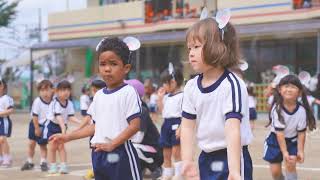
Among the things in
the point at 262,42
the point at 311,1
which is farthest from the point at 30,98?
the point at 311,1

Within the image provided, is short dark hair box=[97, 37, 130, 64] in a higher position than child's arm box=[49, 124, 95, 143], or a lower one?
higher

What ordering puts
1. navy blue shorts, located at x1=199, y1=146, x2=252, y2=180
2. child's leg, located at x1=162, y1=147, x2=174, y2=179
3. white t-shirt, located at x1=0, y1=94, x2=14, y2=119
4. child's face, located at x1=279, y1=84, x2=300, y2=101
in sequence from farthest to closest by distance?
white t-shirt, located at x1=0, y1=94, x2=14, y2=119 < child's leg, located at x1=162, y1=147, x2=174, y2=179 < child's face, located at x1=279, y1=84, x2=300, y2=101 < navy blue shorts, located at x1=199, y1=146, x2=252, y2=180

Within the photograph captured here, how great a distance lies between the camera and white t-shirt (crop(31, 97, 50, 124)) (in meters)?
9.95

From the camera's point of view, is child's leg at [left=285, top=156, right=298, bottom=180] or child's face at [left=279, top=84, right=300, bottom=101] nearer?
child's face at [left=279, top=84, right=300, bottom=101]

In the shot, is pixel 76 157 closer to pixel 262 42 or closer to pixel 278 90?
pixel 278 90

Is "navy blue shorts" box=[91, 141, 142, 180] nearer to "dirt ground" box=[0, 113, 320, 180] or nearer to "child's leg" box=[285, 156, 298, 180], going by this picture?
"child's leg" box=[285, 156, 298, 180]

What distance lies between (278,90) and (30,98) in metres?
27.4

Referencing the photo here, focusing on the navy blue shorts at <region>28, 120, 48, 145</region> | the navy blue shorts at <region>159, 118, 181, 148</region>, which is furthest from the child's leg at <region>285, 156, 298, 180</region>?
the navy blue shorts at <region>28, 120, 48, 145</region>

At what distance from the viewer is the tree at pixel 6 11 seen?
36281 mm

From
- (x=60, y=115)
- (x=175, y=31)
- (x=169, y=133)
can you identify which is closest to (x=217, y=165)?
(x=169, y=133)

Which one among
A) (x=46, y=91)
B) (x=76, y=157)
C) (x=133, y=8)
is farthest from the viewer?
(x=133, y=8)

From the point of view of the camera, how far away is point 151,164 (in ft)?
27.8

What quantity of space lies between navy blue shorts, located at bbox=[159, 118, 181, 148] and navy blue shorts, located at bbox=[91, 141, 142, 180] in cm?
342

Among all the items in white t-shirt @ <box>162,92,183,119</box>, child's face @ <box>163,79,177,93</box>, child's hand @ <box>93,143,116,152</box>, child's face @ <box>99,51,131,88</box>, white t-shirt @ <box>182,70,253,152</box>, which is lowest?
white t-shirt @ <box>162,92,183,119</box>
